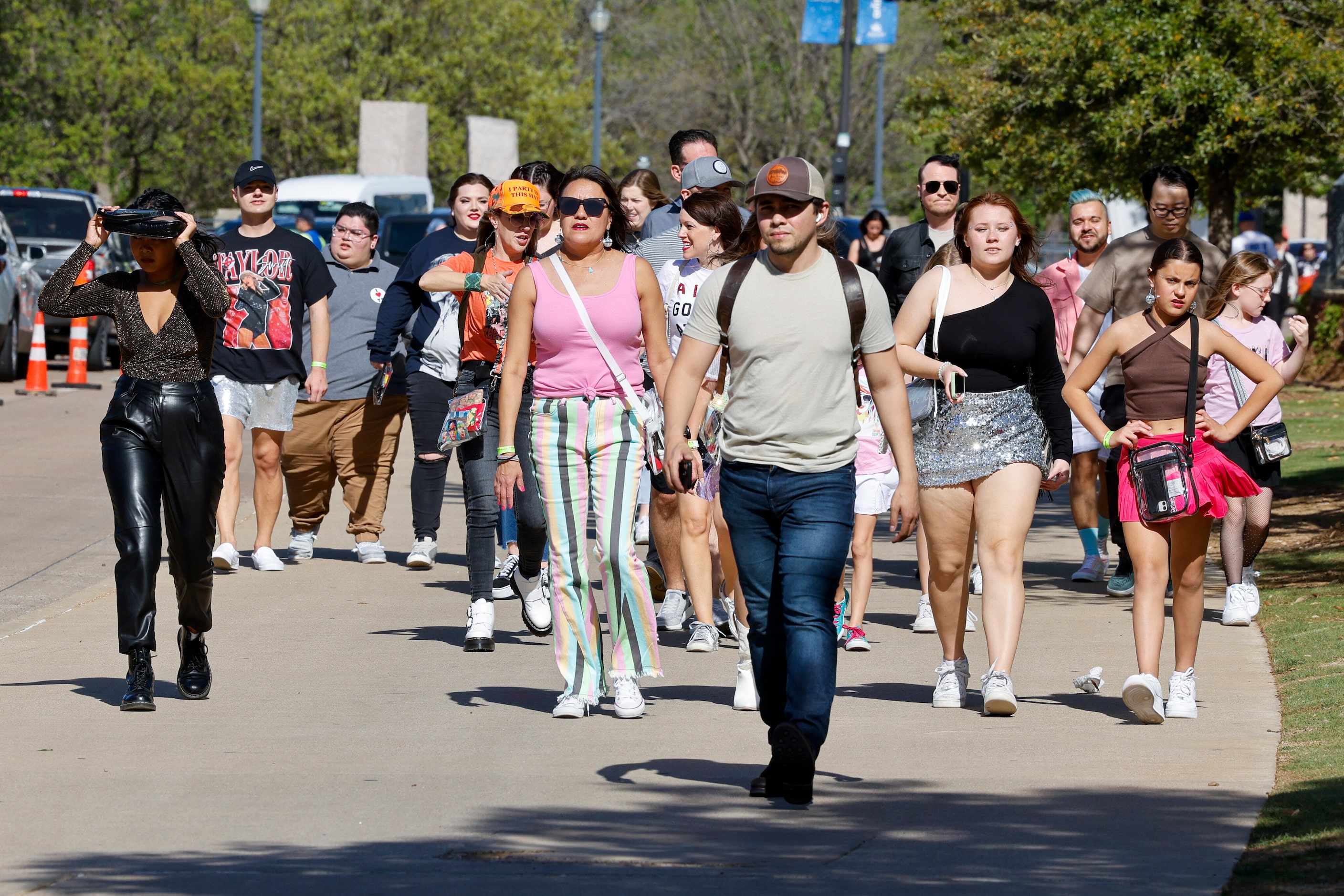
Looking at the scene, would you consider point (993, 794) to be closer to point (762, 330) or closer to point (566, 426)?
point (762, 330)

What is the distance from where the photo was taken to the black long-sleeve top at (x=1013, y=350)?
292 inches

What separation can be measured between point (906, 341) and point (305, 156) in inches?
1712

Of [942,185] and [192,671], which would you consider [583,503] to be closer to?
[192,671]

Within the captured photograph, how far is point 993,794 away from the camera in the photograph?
617cm

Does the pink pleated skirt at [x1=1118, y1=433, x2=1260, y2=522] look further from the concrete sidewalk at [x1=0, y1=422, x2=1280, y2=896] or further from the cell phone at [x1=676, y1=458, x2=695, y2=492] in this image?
the cell phone at [x1=676, y1=458, x2=695, y2=492]

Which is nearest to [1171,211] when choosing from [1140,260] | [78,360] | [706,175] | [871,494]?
[1140,260]

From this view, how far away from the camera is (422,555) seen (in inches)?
453

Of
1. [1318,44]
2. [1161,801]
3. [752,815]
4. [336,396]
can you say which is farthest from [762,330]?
[1318,44]

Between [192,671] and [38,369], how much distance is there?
15.5m

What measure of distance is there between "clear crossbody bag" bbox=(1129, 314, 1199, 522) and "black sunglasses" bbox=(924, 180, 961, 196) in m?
2.61

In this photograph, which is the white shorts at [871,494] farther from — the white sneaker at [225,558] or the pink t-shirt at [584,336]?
the white sneaker at [225,558]

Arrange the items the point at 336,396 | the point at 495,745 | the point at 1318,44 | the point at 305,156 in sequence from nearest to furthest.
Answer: the point at 495,745
the point at 336,396
the point at 1318,44
the point at 305,156

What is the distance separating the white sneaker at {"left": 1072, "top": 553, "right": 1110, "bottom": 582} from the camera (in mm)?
11109

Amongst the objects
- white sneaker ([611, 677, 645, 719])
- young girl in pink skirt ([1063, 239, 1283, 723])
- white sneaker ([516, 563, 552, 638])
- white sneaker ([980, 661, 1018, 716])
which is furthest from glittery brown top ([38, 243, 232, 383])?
young girl in pink skirt ([1063, 239, 1283, 723])
